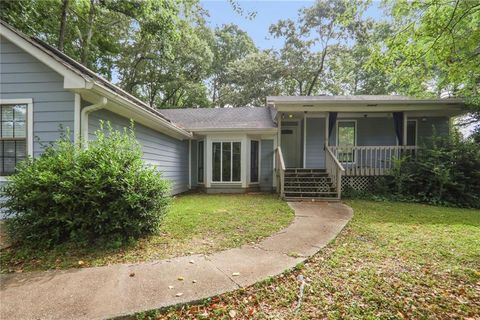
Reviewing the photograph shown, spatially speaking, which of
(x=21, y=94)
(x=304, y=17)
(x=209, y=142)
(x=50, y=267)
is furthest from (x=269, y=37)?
(x=50, y=267)

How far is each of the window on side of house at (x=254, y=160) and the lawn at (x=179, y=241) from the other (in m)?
4.43

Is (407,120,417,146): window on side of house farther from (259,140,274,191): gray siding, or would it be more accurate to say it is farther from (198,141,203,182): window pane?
(198,141,203,182): window pane

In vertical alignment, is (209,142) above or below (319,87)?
below

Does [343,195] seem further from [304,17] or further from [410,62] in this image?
[304,17]

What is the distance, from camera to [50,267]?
3.15m

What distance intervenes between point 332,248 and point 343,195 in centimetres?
551

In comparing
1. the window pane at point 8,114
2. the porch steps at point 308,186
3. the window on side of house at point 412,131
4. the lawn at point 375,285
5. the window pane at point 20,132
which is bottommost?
the lawn at point 375,285

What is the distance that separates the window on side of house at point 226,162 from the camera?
10.5 m

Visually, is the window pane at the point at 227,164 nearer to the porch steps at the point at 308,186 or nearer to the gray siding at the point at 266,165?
the gray siding at the point at 266,165

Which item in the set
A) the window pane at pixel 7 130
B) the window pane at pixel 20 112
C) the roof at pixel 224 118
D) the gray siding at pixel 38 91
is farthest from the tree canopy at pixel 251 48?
the window pane at pixel 7 130

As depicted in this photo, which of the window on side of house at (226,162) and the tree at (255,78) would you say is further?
the tree at (255,78)

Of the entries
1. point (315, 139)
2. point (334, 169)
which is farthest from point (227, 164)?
point (334, 169)

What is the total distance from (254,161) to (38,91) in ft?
25.4

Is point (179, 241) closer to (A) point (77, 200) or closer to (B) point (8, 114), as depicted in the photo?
(A) point (77, 200)
